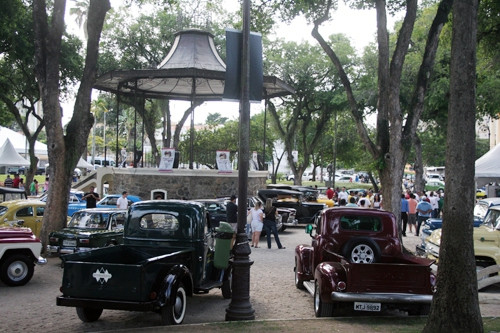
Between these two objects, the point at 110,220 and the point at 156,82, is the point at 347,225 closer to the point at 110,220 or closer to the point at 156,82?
the point at 110,220

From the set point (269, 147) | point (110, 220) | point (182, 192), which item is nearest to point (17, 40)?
point (182, 192)

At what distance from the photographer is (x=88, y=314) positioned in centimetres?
877

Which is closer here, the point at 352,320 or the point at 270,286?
the point at 352,320

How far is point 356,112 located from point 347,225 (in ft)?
23.0

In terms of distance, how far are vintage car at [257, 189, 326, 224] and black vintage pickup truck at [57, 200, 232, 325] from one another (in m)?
13.6

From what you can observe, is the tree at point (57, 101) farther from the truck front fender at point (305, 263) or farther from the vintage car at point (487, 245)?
the vintage car at point (487, 245)

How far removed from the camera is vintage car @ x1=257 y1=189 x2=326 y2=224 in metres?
24.5

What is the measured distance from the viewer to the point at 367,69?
38531 mm

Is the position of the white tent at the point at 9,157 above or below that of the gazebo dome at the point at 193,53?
below

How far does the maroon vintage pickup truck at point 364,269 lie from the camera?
339 inches

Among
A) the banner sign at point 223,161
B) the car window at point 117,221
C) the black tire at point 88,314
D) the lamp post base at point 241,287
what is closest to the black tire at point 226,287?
the lamp post base at point 241,287

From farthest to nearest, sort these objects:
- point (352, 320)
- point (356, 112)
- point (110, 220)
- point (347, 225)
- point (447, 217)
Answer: point (356, 112) < point (110, 220) < point (347, 225) < point (352, 320) < point (447, 217)

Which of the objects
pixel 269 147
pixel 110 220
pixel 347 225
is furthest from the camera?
pixel 269 147

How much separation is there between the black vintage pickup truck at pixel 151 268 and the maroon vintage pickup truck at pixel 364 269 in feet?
5.68
